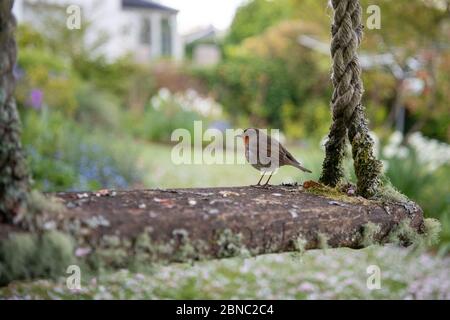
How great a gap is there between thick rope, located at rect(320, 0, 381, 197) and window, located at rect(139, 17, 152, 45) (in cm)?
2428

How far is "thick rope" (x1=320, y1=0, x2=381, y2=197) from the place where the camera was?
7.82 ft

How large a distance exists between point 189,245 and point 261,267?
4.27 metres

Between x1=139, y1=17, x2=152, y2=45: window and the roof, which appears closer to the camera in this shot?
the roof

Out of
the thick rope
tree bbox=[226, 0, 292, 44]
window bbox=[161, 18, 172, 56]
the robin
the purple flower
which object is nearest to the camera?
the thick rope

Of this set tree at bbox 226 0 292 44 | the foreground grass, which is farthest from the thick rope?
tree at bbox 226 0 292 44

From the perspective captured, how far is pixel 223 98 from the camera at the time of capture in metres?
17.2

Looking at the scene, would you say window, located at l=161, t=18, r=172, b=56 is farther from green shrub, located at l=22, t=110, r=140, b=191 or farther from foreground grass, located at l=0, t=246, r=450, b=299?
foreground grass, located at l=0, t=246, r=450, b=299

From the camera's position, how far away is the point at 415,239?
2.35 m

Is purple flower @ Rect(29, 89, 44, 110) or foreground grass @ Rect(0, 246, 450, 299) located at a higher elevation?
purple flower @ Rect(29, 89, 44, 110)

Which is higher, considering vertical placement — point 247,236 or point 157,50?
point 157,50

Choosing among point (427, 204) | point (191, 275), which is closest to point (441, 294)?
point (427, 204)

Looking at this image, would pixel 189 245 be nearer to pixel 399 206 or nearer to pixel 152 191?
pixel 152 191

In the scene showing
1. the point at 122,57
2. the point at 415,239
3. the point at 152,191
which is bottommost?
the point at 415,239

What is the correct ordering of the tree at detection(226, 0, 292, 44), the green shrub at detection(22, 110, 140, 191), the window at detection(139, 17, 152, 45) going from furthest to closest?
the tree at detection(226, 0, 292, 44) → the window at detection(139, 17, 152, 45) → the green shrub at detection(22, 110, 140, 191)
